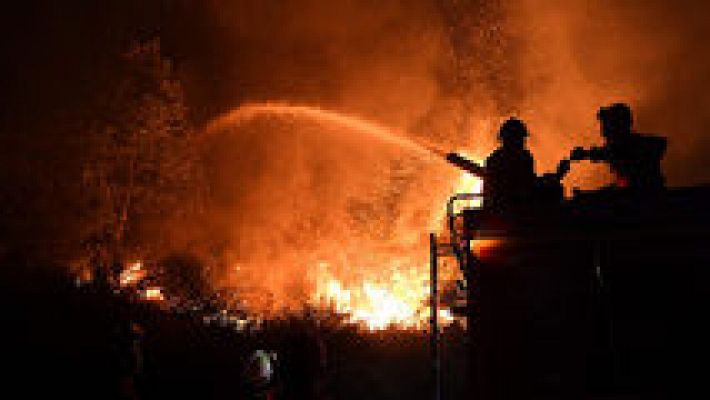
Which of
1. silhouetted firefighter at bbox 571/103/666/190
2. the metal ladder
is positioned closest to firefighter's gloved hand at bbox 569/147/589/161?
silhouetted firefighter at bbox 571/103/666/190

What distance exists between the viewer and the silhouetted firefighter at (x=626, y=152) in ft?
26.6

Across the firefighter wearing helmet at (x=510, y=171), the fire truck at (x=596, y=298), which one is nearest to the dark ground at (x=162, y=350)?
the firefighter wearing helmet at (x=510, y=171)

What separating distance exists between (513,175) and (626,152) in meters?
1.46

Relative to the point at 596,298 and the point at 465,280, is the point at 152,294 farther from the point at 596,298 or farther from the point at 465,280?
the point at 596,298

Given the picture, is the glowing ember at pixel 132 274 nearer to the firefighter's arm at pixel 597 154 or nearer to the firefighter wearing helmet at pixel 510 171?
the firefighter wearing helmet at pixel 510 171

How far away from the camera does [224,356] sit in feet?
77.3

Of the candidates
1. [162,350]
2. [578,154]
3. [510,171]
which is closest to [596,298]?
[578,154]

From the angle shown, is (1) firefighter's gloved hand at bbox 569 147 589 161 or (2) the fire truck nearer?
(2) the fire truck

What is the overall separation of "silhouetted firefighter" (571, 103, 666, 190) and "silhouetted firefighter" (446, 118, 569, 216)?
563 mm

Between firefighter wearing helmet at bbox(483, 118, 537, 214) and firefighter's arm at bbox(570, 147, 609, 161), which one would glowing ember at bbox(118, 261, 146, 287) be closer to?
firefighter wearing helmet at bbox(483, 118, 537, 214)

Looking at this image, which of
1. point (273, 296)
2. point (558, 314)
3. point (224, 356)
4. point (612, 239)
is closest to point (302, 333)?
point (558, 314)

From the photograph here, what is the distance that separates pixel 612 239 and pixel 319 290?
2169cm

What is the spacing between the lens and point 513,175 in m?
8.64

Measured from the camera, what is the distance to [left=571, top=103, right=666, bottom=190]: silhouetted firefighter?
26.6 feet
